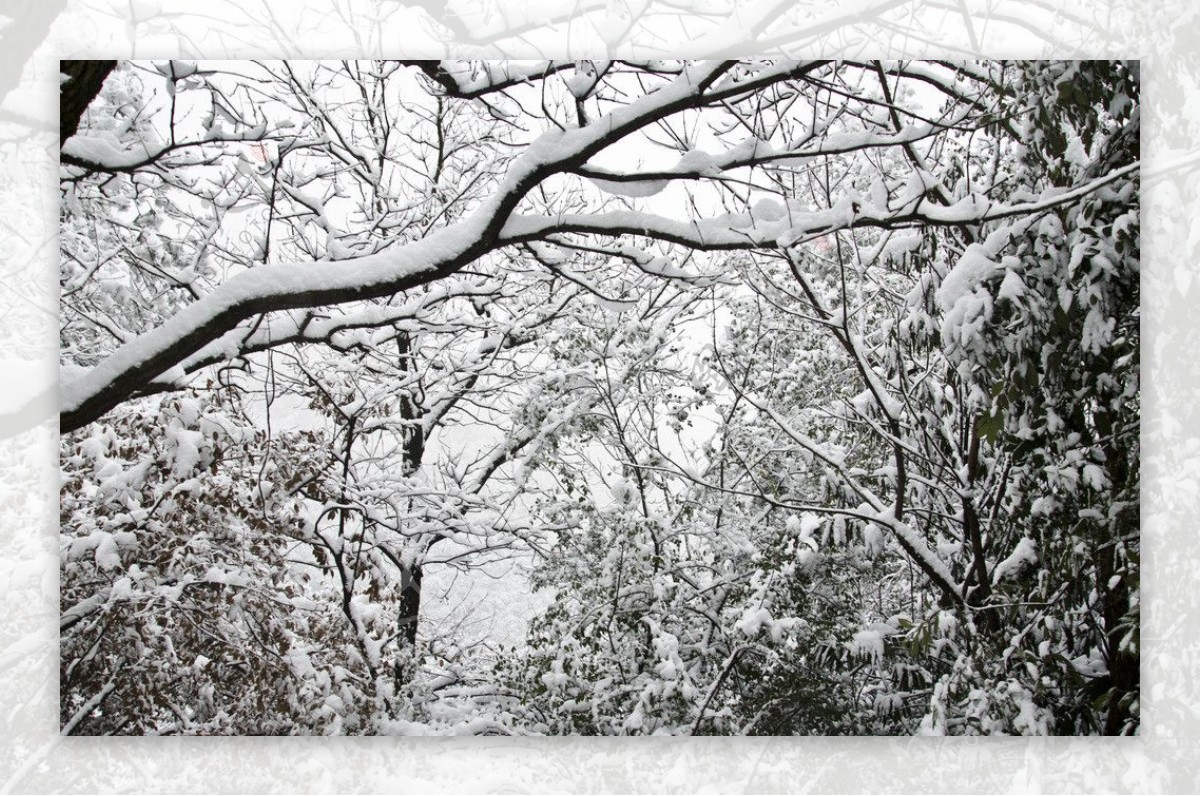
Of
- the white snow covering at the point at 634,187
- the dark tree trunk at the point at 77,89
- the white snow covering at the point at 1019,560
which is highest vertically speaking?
the dark tree trunk at the point at 77,89

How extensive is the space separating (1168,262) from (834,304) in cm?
90

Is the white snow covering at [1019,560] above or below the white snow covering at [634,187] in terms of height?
below

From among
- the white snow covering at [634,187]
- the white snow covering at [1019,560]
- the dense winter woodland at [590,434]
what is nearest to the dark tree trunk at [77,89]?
the dense winter woodland at [590,434]

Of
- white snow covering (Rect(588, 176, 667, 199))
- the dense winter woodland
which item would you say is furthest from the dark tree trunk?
white snow covering (Rect(588, 176, 667, 199))

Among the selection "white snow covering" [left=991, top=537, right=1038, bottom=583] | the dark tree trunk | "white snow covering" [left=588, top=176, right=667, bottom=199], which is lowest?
"white snow covering" [left=991, top=537, right=1038, bottom=583]

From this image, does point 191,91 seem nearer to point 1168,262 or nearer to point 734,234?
point 734,234

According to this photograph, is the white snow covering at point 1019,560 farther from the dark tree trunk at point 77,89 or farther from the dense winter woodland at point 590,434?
the dark tree trunk at point 77,89

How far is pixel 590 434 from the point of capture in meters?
2.95

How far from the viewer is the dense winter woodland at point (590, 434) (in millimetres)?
2748

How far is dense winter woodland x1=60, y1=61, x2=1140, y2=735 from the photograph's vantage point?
2748mm

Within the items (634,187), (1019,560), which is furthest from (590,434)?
(1019,560)

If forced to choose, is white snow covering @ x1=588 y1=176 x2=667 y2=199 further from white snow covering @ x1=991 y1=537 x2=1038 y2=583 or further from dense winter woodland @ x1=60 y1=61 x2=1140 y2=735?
white snow covering @ x1=991 y1=537 x2=1038 y2=583

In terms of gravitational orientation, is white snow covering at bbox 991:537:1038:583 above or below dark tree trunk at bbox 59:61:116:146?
below

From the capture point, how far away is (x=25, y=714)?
2852mm
